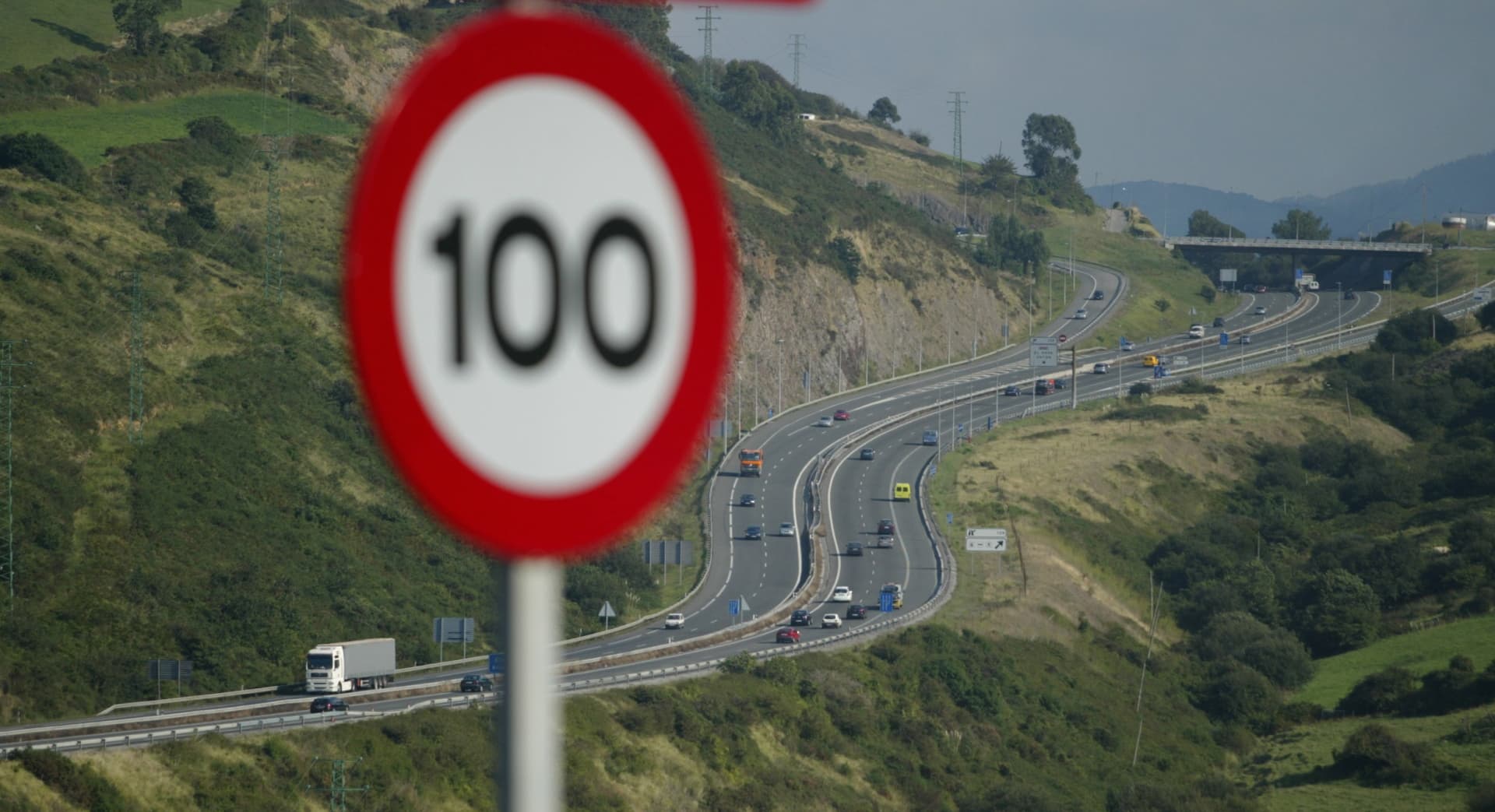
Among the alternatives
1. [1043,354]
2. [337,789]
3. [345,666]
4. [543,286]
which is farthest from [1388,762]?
[543,286]

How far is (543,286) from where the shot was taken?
3.81 m

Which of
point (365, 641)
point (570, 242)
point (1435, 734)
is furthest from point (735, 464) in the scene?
point (570, 242)

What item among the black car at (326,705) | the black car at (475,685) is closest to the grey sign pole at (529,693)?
the black car at (326,705)

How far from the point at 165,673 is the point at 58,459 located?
22.4 meters

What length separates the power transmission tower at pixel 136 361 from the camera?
101 m

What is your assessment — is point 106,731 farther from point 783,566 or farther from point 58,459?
point 783,566

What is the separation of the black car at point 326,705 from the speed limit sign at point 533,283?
71525 mm

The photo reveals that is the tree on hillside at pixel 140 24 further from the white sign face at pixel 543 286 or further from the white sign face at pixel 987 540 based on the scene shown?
the white sign face at pixel 543 286

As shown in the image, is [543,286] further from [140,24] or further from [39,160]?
[140,24]

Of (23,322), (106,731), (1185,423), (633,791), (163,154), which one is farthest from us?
(1185,423)

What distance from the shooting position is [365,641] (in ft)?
265

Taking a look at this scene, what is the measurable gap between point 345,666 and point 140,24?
113 m

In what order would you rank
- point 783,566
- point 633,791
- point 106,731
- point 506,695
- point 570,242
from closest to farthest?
point 506,695, point 570,242, point 106,731, point 633,791, point 783,566

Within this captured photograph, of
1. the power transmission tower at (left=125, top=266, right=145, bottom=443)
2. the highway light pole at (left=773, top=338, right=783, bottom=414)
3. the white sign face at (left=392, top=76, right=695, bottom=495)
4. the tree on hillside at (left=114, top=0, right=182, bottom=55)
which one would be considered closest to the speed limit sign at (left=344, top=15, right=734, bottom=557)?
the white sign face at (left=392, top=76, right=695, bottom=495)
